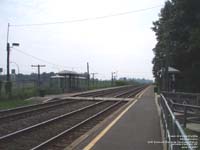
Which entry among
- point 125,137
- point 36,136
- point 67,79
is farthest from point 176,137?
point 67,79

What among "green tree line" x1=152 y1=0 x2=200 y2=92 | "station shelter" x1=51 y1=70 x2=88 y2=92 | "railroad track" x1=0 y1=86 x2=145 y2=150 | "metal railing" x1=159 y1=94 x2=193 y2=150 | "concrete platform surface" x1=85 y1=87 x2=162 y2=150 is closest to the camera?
"metal railing" x1=159 y1=94 x2=193 y2=150

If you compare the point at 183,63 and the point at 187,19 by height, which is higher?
the point at 187,19

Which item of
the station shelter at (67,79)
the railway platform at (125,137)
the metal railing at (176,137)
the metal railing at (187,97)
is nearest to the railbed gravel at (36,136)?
the railway platform at (125,137)

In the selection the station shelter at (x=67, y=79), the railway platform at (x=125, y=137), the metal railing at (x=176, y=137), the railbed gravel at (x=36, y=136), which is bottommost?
the railbed gravel at (x=36, y=136)

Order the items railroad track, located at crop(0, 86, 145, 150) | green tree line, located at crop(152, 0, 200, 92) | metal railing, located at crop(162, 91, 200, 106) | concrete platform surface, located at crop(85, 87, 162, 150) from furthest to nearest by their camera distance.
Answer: green tree line, located at crop(152, 0, 200, 92) < metal railing, located at crop(162, 91, 200, 106) < railroad track, located at crop(0, 86, 145, 150) < concrete platform surface, located at crop(85, 87, 162, 150)

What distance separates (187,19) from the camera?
40969 mm

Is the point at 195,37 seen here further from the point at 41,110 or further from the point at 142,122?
the point at 142,122

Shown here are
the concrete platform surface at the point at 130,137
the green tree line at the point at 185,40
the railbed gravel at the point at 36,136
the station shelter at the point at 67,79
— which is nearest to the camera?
the concrete platform surface at the point at 130,137

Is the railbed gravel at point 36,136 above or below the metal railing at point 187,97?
below

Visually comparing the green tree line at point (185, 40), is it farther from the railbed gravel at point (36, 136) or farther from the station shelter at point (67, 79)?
the railbed gravel at point (36, 136)

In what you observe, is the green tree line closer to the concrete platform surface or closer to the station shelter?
the station shelter

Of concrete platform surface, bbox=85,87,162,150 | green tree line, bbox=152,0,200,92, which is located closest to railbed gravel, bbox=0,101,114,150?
concrete platform surface, bbox=85,87,162,150

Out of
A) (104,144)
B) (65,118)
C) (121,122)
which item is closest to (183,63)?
(65,118)

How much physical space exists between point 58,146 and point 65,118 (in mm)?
9155
